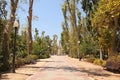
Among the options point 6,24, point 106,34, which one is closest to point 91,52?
point 106,34

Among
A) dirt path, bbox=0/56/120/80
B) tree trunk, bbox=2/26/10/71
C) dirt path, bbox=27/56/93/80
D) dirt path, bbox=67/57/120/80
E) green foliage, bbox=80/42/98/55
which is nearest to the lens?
dirt path, bbox=27/56/93/80

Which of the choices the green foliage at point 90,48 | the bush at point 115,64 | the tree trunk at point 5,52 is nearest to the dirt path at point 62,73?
the bush at point 115,64

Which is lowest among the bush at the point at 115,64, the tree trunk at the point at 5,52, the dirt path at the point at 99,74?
the dirt path at the point at 99,74

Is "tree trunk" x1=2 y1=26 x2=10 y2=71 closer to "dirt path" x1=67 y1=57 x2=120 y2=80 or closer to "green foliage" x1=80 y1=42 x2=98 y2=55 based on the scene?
"dirt path" x1=67 y1=57 x2=120 y2=80

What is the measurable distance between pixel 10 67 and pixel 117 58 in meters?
9.31

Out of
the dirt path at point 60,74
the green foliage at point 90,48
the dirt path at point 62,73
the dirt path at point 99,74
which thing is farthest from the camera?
the green foliage at point 90,48

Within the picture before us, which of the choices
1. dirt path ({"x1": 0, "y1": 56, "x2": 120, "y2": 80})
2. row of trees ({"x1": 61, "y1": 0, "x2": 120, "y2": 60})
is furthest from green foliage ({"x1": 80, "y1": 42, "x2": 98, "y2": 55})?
dirt path ({"x1": 0, "y1": 56, "x2": 120, "y2": 80})

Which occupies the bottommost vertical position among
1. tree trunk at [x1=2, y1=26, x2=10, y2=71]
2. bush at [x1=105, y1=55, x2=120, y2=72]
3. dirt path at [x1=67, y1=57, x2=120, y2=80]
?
dirt path at [x1=67, y1=57, x2=120, y2=80]

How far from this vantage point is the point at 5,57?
27422 mm

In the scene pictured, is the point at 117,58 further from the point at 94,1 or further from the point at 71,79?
the point at 94,1

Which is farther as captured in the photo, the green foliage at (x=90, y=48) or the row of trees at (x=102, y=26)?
the green foliage at (x=90, y=48)

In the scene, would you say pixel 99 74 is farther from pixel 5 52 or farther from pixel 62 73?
pixel 5 52

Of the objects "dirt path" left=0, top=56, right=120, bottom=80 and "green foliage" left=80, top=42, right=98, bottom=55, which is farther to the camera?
"green foliage" left=80, top=42, right=98, bottom=55

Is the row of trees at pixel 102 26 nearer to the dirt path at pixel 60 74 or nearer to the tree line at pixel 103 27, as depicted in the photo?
the tree line at pixel 103 27
